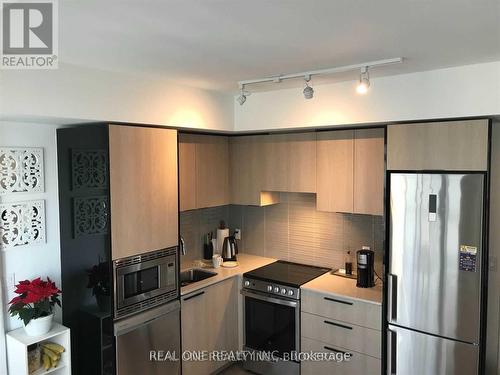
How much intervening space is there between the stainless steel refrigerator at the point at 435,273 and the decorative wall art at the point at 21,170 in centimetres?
256

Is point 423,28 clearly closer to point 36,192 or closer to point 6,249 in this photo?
point 36,192

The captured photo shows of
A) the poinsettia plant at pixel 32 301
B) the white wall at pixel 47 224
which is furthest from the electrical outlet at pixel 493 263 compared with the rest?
the white wall at pixel 47 224

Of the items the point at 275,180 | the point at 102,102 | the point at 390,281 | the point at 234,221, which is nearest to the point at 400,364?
the point at 390,281

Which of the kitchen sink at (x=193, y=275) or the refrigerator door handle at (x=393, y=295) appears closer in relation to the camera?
the refrigerator door handle at (x=393, y=295)

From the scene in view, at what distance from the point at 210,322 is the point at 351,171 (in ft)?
6.00

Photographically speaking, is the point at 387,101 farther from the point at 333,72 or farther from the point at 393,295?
the point at 393,295

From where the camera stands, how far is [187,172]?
3688 millimetres

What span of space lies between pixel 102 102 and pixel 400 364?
2.86 meters

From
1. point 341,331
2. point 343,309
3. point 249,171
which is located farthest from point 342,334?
point 249,171

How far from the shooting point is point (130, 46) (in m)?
2.19

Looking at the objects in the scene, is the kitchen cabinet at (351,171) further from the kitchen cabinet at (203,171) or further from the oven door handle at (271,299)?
the kitchen cabinet at (203,171)

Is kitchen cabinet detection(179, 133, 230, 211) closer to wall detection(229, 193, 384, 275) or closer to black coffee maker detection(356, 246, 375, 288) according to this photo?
wall detection(229, 193, 384, 275)

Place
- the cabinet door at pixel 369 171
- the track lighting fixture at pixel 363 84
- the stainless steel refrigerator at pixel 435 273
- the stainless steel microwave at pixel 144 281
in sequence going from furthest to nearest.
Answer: the cabinet door at pixel 369 171 → the stainless steel microwave at pixel 144 281 → the stainless steel refrigerator at pixel 435 273 → the track lighting fixture at pixel 363 84

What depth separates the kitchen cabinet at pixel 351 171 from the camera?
3334 mm
